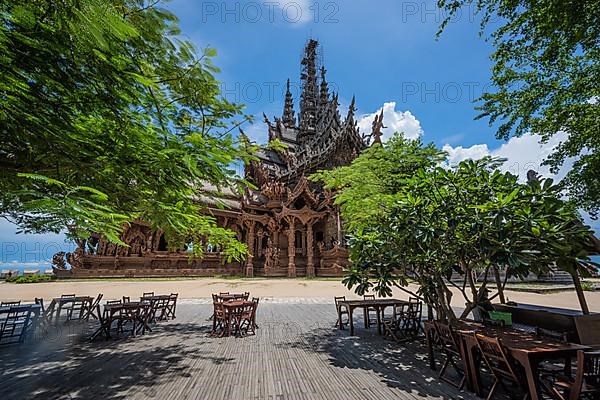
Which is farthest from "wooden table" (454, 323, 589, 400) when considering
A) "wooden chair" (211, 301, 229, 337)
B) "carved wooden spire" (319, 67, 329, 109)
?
"carved wooden spire" (319, 67, 329, 109)

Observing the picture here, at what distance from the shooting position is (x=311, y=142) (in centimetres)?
4103

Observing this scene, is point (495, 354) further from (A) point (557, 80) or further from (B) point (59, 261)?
(B) point (59, 261)

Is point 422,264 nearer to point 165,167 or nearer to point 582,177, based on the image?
point 165,167

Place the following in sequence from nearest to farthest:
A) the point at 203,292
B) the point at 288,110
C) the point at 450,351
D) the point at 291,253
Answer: the point at 450,351
the point at 203,292
the point at 291,253
the point at 288,110

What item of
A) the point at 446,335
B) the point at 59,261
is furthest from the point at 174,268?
the point at 446,335

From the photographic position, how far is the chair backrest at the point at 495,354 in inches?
132

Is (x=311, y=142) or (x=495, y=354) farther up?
(x=311, y=142)

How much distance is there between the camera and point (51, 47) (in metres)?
2.96

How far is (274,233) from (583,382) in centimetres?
2821

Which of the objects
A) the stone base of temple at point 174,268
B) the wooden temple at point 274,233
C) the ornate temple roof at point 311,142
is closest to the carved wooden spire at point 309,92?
the ornate temple roof at point 311,142

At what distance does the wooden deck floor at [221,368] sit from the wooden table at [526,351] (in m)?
0.43

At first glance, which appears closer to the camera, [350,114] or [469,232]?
[469,232]

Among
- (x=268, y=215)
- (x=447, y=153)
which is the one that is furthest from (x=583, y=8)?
(x=268, y=215)

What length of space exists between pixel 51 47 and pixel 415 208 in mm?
5493
